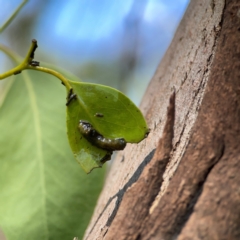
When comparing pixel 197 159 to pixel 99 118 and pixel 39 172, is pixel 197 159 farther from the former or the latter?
pixel 39 172

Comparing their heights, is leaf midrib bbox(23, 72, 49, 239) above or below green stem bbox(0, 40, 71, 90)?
below

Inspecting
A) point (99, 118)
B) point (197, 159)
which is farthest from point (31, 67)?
point (197, 159)

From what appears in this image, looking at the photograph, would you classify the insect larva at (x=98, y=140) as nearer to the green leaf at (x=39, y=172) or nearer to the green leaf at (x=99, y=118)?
the green leaf at (x=99, y=118)

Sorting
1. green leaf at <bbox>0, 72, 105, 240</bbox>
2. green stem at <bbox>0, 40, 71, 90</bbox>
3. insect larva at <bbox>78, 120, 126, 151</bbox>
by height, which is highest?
green stem at <bbox>0, 40, 71, 90</bbox>

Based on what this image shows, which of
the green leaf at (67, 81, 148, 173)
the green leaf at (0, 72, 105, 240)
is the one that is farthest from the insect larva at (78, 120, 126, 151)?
the green leaf at (0, 72, 105, 240)

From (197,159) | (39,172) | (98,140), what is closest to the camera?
(197,159)

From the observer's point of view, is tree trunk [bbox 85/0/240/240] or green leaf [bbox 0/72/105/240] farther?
green leaf [bbox 0/72/105/240]

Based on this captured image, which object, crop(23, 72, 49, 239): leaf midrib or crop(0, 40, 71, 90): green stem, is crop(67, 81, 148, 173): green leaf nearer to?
crop(0, 40, 71, 90): green stem

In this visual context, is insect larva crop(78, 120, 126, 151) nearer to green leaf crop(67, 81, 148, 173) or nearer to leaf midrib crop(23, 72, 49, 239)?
green leaf crop(67, 81, 148, 173)

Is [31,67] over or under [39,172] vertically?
over
